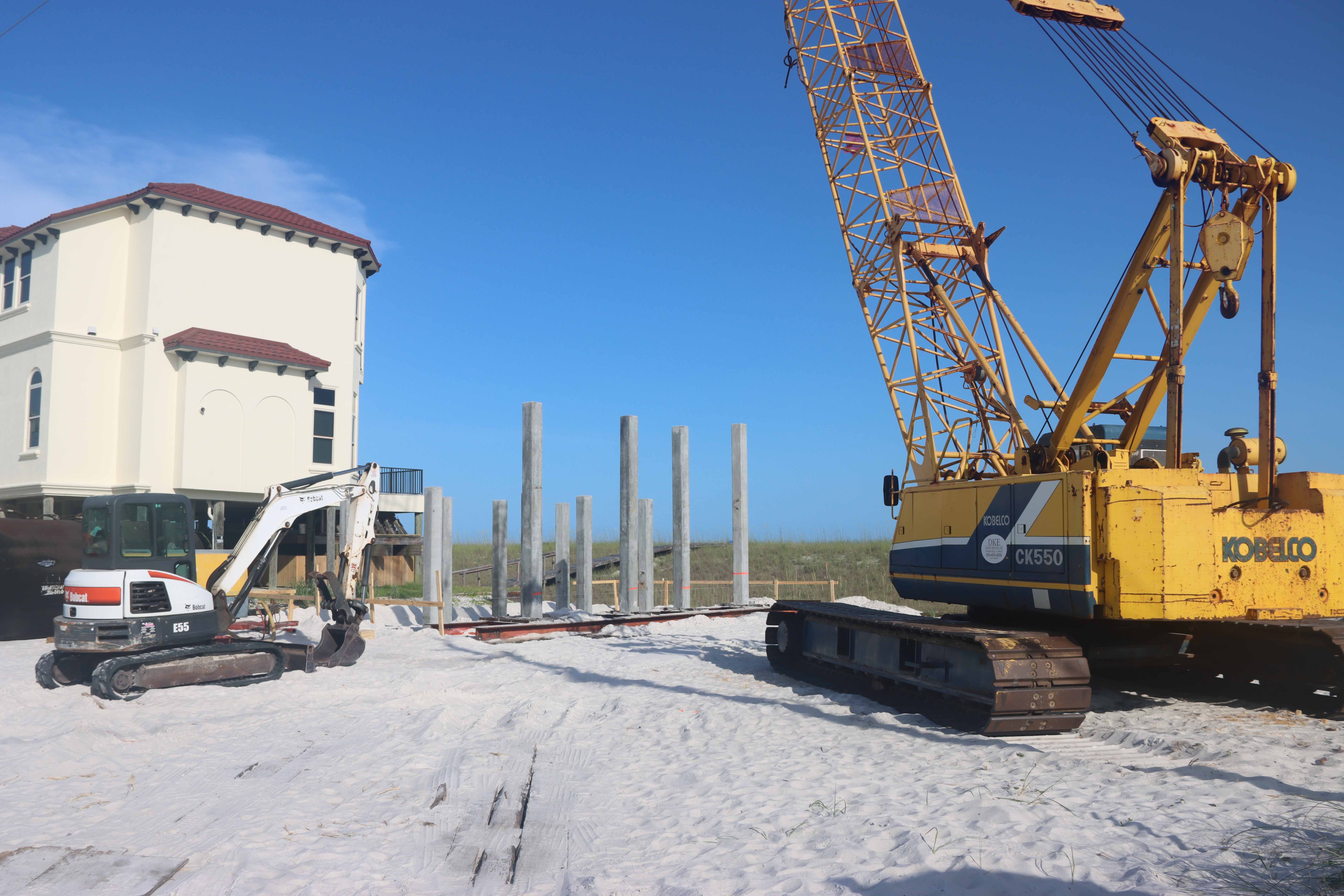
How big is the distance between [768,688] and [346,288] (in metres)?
18.9

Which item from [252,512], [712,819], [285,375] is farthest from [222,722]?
[252,512]

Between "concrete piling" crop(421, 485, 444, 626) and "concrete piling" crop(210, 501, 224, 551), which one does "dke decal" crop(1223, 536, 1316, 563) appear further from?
"concrete piling" crop(210, 501, 224, 551)

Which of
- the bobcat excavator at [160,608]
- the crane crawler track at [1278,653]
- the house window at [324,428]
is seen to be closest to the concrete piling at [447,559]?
the bobcat excavator at [160,608]

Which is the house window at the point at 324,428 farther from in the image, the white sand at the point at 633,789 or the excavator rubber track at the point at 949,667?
the excavator rubber track at the point at 949,667

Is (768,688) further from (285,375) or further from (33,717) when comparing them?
(285,375)

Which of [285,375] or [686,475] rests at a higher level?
[285,375]

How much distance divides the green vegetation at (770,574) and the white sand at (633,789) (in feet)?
38.8

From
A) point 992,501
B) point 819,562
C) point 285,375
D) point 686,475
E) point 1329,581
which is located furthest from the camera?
point 819,562

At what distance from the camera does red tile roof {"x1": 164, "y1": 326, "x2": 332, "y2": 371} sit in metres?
21.7

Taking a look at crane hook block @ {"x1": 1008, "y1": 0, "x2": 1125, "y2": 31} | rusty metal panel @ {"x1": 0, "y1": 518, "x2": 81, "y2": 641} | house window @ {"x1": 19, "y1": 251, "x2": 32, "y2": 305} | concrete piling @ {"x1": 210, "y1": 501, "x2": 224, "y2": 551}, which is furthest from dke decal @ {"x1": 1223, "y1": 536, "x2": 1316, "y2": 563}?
house window @ {"x1": 19, "y1": 251, "x2": 32, "y2": 305}

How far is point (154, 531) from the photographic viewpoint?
11.4 m

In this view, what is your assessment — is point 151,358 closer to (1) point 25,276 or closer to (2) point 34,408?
(2) point 34,408

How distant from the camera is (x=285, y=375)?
76.9 feet

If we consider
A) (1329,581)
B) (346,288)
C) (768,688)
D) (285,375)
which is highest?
(346,288)
